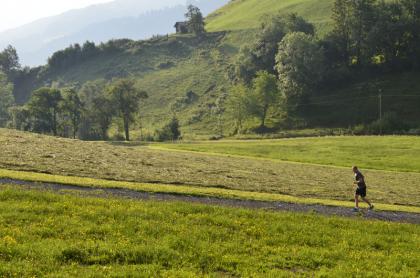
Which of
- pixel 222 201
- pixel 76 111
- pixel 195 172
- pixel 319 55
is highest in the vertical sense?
pixel 319 55

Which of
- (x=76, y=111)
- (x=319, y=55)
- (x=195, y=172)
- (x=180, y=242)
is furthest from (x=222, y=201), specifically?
(x=319, y=55)

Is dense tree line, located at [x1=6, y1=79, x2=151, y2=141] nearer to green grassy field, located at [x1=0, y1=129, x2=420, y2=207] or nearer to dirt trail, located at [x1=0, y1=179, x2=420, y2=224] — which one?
green grassy field, located at [x1=0, y1=129, x2=420, y2=207]

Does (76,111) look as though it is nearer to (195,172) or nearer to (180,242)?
(195,172)

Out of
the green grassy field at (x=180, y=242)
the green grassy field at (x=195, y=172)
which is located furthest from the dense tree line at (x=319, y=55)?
the green grassy field at (x=180, y=242)

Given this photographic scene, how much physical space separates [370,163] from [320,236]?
192 feet

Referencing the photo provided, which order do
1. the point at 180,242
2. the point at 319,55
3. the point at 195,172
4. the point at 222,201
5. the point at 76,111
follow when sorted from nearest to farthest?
1. the point at 180,242
2. the point at 222,201
3. the point at 195,172
4. the point at 76,111
5. the point at 319,55

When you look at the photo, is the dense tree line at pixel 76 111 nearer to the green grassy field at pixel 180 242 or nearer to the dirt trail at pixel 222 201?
the dirt trail at pixel 222 201

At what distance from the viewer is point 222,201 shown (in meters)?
37.8

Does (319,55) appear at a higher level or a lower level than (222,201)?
higher

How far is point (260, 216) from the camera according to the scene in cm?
3088

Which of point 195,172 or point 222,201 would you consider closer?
point 222,201

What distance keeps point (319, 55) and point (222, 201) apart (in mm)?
123721

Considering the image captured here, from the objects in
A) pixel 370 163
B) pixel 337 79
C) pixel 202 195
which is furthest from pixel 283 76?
pixel 202 195

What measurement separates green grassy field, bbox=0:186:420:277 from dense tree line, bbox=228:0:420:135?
116328 mm
